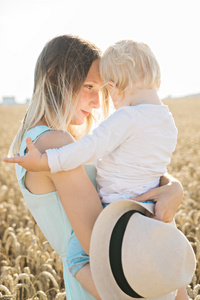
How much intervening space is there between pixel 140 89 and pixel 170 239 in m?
0.77

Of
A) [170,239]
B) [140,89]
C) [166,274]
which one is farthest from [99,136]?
[166,274]

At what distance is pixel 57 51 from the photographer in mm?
1905

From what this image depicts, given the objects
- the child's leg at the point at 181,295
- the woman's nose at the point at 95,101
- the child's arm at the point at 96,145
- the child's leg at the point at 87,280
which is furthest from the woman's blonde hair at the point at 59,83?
the child's leg at the point at 181,295

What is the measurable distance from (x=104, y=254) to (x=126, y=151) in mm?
474

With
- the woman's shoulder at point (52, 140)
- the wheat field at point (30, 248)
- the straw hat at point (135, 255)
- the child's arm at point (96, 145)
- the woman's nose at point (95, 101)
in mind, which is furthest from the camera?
the wheat field at point (30, 248)

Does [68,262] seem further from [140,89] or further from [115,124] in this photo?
[140,89]

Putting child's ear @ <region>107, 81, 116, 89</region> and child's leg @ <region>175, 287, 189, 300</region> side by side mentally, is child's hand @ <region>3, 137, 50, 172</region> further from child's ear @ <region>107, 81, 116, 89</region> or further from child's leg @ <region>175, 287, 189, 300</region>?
child's leg @ <region>175, 287, 189, 300</region>

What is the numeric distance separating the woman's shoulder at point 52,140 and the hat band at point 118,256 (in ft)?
1.45

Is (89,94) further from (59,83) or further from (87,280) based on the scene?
(87,280)

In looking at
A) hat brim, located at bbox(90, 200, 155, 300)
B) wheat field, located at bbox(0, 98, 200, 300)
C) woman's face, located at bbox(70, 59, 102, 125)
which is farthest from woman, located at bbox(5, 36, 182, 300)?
wheat field, located at bbox(0, 98, 200, 300)

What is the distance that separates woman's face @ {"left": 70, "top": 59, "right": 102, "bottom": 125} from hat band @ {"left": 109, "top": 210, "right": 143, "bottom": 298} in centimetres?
65

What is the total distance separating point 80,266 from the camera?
172 centimetres

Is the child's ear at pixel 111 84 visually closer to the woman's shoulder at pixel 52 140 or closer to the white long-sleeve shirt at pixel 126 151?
the white long-sleeve shirt at pixel 126 151

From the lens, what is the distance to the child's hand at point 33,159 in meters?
1.62
